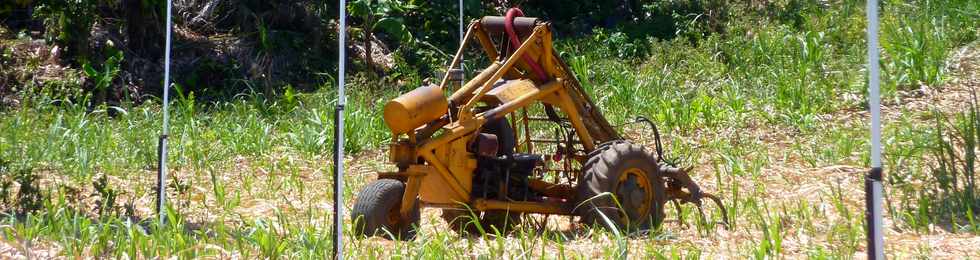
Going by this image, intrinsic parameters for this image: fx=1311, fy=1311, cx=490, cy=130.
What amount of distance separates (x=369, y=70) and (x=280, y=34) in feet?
3.67

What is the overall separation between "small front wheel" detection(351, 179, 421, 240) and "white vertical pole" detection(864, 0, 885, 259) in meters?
2.67

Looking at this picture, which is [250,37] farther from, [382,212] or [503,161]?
[382,212]

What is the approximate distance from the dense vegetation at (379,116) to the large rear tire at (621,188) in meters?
0.24

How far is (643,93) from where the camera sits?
11758mm

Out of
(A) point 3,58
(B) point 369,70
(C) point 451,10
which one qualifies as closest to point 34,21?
(A) point 3,58

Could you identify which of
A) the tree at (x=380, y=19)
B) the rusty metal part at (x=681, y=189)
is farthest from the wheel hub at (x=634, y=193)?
the tree at (x=380, y=19)

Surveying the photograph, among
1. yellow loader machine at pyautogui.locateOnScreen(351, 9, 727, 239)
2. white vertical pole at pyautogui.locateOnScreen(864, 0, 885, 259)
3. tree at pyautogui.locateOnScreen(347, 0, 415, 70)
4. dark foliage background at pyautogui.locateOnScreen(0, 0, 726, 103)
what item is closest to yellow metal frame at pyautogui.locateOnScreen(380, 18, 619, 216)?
yellow loader machine at pyautogui.locateOnScreen(351, 9, 727, 239)

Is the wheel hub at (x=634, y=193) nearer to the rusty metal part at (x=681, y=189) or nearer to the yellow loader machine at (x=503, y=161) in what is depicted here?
the yellow loader machine at (x=503, y=161)

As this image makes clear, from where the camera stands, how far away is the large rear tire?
22.8 ft

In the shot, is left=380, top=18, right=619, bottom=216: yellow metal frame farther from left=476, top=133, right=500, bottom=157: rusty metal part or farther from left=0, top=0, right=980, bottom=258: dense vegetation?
left=0, top=0, right=980, bottom=258: dense vegetation

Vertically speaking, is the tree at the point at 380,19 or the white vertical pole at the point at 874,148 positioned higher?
the tree at the point at 380,19

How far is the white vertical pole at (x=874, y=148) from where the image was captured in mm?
4039

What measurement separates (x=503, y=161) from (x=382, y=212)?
2.99 ft

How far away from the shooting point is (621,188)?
7.14 m
